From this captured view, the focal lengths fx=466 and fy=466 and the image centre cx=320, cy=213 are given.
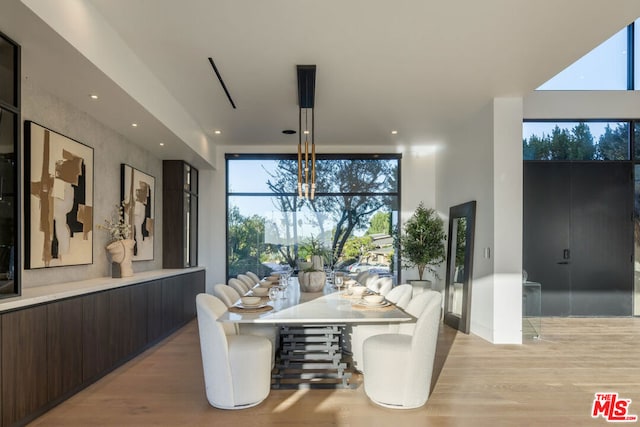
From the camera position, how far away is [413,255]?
7.70 meters

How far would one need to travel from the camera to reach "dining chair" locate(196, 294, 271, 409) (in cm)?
327

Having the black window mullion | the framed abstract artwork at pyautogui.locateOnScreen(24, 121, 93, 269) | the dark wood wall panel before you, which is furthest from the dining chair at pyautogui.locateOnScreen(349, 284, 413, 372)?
the black window mullion

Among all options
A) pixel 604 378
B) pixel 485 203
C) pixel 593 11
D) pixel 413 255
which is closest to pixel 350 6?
pixel 593 11

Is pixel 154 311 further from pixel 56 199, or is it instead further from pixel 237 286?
pixel 56 199

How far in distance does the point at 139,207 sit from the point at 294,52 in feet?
10.9

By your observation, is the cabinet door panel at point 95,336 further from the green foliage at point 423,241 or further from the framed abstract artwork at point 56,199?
the green foliage at point 423,241

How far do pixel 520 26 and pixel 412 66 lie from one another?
1.11 metres

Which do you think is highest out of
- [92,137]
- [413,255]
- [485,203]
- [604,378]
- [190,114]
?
[190,114]

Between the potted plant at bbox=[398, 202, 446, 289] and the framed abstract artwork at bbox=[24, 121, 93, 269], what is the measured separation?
4.85 m

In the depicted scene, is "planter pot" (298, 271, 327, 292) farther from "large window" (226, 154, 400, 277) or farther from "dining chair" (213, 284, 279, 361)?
"large window" (226, 154, 400, 277)

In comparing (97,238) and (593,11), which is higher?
(593,11)

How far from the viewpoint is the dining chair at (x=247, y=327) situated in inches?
166

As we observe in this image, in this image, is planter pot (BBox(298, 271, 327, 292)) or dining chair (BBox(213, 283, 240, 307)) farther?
planter pot (BBox(298, 271, 327, 292))

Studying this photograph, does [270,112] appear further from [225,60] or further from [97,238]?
[97,238]
